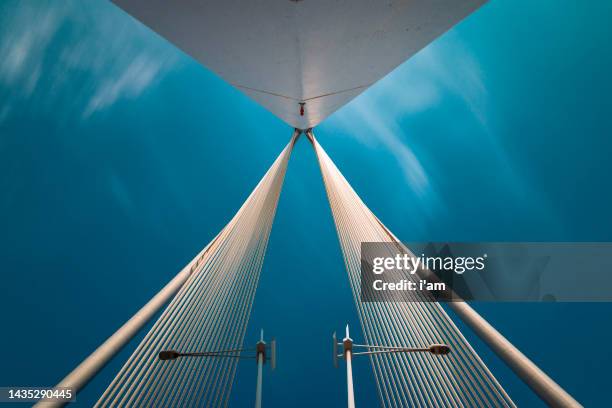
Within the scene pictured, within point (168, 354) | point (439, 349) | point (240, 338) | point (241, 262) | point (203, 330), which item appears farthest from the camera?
point (241, 262)

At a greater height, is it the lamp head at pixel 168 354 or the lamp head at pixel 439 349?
the lamp head at pixel 439 349

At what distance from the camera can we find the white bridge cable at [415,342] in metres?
2.91

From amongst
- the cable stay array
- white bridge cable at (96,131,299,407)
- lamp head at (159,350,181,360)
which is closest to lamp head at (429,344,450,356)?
the cable stay array

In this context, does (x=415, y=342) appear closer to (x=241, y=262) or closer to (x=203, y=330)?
(x=203, y=330)

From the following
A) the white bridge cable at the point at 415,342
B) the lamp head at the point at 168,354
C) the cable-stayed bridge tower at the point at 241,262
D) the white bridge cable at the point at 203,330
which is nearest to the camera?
the cable-stayed bridge tower at the point at 241,262

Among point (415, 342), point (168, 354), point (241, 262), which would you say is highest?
point (241, 262)

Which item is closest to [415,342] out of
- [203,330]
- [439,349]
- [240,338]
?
[439,349]

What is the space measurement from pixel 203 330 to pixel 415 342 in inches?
89.4

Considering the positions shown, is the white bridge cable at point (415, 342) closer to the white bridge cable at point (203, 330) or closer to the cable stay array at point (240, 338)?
the cable stay array at point (240, 338)

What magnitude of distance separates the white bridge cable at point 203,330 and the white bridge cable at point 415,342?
62.7 inches

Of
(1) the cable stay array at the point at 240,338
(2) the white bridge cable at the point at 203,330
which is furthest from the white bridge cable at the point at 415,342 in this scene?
(2) the white bridge cable at the point at 203,330

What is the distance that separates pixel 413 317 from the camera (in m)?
4.04

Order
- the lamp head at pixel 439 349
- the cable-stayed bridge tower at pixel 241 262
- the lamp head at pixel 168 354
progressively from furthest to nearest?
the lamp head at pixel 439 349
the lamp head at pixel 168 354
the cable-stayed bridge tower at pixel 241 262

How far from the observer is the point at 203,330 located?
13.0 ft
